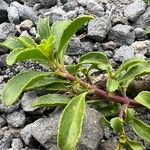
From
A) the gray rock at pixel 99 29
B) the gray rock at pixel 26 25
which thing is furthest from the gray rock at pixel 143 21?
the gray rock at pixel 26 25

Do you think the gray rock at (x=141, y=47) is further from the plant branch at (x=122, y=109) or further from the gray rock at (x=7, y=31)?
the gray rock at (x=7, y=31)

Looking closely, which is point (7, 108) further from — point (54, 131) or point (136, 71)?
point (136, 71)

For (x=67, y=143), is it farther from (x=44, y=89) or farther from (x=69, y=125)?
(x=44, y=89)

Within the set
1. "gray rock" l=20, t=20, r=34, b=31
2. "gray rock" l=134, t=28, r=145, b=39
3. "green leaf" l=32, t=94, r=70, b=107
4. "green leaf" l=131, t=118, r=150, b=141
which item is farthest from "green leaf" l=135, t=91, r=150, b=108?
"gray rock" l=20, t=20, r=34, b=31

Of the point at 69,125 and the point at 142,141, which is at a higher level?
the point at 69,125

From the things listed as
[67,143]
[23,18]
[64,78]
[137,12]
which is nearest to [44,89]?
[64,78]
